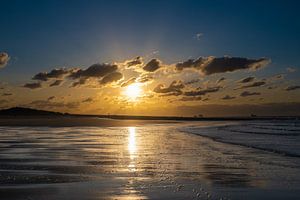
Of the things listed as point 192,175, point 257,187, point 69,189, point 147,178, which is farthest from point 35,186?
point 257,187

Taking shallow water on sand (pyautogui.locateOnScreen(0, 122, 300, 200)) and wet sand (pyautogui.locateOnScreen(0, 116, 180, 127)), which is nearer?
shallow water on sand (pyautogui.locateOnScreen(0, 122, 300, 200))

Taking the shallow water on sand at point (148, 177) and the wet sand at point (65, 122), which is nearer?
the shallow water on sand at point (148, 177)

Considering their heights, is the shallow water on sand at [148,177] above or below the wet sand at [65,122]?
below

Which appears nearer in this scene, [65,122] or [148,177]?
[148,177]

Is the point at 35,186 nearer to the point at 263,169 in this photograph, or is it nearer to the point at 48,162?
the point at 48,162

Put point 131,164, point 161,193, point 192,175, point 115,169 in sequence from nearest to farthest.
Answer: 1. point 161,193
2. point 192,175
3. point 115,169
4. point 131,164

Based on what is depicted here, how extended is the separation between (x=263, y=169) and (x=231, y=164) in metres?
2.02

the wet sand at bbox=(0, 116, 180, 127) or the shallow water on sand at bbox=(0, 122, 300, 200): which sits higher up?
the wet sand at bbox=(0, 116, 180, 127)

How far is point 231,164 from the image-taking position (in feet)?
→ 64.3

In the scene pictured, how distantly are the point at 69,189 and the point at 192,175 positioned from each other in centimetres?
499

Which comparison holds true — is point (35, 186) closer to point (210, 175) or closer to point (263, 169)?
point (210, 175)

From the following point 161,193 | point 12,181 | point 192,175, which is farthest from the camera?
point 192,175

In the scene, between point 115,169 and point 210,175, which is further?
point 115,169

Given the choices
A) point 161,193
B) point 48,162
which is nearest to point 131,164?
point 48,162
